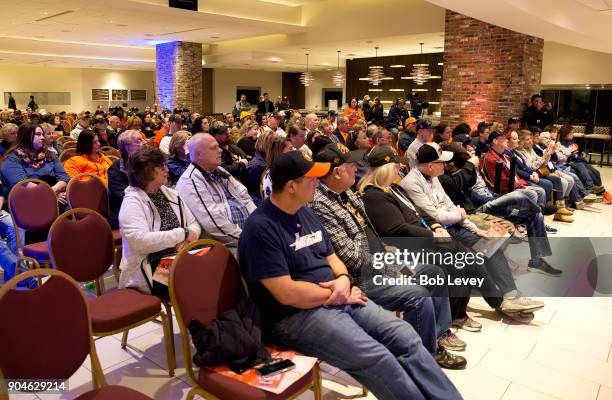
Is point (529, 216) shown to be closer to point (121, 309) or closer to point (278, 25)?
point (121, 309)

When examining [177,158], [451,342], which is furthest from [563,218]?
→ [177,158]

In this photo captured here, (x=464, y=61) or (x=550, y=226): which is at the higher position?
(x=464, y=61)

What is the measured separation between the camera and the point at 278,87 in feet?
82.0

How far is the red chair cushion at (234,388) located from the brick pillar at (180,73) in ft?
49.5

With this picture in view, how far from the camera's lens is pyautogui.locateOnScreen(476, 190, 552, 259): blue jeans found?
464 centimetres

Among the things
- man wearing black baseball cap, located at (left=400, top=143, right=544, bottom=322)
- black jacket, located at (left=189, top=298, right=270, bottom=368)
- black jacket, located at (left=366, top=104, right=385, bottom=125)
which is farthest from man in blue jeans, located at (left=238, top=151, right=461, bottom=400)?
black jacket, located at (left=366, top=104, right=385, bottom=125)

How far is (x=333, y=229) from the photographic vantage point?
2.63 meters

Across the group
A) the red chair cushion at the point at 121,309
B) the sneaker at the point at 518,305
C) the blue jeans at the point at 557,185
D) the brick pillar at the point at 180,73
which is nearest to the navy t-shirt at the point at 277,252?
the red chair cushion at the point at 121,309

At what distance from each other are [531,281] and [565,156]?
4.72m

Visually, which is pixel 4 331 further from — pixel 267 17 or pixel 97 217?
pixel 267 17

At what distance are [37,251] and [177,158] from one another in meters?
1.45

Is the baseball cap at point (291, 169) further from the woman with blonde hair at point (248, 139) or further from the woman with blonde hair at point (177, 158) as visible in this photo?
the woman with blonde hair at point (248, 139)

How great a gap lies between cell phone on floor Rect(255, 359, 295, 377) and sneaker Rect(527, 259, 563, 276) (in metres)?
3.45

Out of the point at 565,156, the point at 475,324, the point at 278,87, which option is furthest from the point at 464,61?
the point at 278,87
